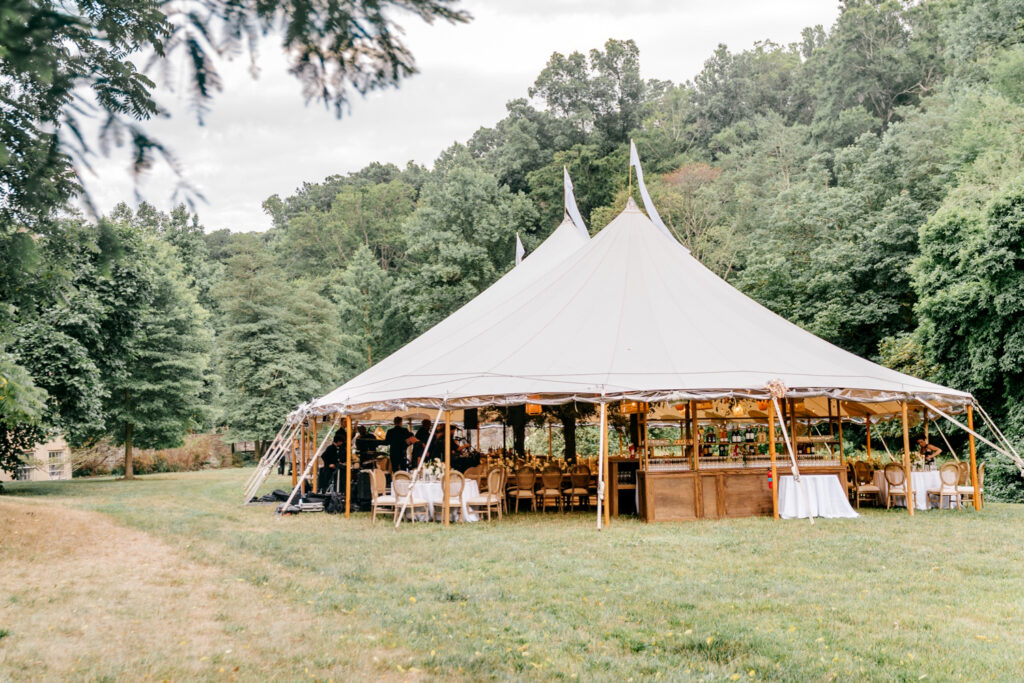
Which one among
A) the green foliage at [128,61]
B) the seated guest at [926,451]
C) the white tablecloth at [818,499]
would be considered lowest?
the white tablecloth at [818,499]

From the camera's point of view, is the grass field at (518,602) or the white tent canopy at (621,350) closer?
the grass field at (518,602)

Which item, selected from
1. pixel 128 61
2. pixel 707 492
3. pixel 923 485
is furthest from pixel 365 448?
pixel 128 61

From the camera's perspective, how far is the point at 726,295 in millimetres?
13477

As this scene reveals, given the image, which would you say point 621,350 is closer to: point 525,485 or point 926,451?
point 525,485

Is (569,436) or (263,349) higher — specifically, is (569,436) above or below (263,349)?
below

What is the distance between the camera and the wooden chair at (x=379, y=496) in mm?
11148

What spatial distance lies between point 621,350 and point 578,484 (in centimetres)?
252

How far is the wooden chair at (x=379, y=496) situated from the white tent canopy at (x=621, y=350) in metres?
0.99

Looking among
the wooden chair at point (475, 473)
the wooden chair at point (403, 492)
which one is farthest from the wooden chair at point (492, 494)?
the wooden chair at point (403, 492)

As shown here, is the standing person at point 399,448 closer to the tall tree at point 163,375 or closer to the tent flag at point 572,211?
the tent flag at point 572,211

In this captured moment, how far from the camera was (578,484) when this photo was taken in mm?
12852

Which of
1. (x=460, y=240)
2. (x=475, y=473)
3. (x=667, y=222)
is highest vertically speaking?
(x=667, y=222)

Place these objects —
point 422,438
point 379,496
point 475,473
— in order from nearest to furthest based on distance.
→ 1. point 379,496
2. point 475,473
3. point 422,438

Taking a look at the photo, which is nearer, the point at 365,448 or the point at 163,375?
the point at 365,448
